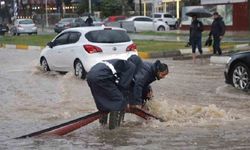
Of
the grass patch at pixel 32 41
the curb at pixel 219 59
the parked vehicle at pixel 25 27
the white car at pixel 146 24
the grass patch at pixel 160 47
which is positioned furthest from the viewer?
the parked vehicle at pixel 25 27

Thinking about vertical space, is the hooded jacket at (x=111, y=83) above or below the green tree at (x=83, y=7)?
above

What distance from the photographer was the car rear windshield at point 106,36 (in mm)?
16922

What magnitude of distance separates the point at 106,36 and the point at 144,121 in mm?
7694

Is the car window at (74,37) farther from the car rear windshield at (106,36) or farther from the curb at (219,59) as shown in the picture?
the curb at (219,59)

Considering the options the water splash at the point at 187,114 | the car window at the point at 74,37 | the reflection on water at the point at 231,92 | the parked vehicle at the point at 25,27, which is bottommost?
the parked vehicle at the point at 25,27

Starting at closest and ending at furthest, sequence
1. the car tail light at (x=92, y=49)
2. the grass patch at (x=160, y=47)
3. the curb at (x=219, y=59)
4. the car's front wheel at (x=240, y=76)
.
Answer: the car's front wheel at (x=240, y=76) → the car tail light at (x=92, y=49) → the curb at (x=219, y=59) → the grass patch at (x=160, y=47)

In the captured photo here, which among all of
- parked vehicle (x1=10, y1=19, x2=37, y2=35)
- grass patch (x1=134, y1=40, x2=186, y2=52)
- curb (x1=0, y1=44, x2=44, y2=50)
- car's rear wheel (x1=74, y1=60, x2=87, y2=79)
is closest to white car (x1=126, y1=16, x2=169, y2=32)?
parked vehicle (x1=10, y1=19, x2=37, y2=35)

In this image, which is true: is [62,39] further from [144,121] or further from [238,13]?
[238,13]

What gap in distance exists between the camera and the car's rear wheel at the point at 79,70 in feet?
56.2

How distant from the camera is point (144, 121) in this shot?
9.55 metres

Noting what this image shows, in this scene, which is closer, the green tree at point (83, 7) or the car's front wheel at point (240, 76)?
the car's front wheel at point (240, 76)

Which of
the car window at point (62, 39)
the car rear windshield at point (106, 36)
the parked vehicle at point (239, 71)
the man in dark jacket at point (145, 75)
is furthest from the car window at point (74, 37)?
the man in dark jacket at point (145, 75)

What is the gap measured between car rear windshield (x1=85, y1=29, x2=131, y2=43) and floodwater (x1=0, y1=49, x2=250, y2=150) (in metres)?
1.26

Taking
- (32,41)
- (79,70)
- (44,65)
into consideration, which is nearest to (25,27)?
(32,41)
